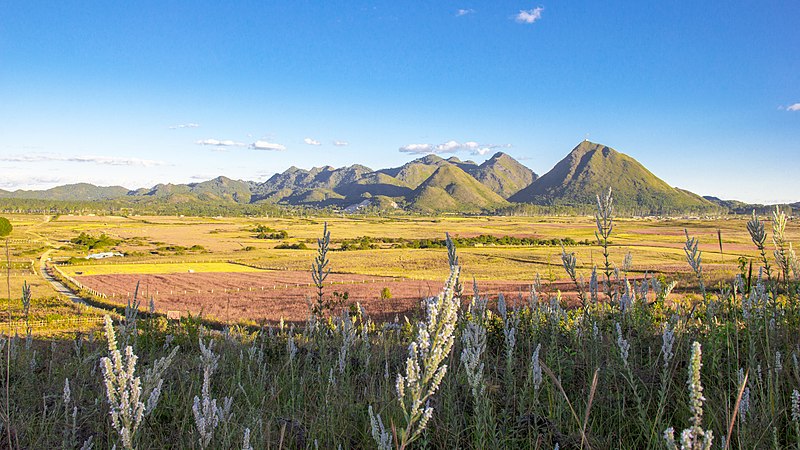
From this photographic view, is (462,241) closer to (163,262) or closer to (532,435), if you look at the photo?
(163,262)

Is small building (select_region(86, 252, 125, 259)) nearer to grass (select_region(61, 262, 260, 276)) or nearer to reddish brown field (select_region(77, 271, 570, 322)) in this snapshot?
grass (select_region(61, 262, 260, 276))

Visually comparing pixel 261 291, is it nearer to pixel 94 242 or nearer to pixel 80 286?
pixel 80 286

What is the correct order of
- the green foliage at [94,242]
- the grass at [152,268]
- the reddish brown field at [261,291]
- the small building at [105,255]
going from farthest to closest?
the green foliage at [94,242] → the small building at [105,255] → the grass at [152,268] → the reddish brown field at [261,291]

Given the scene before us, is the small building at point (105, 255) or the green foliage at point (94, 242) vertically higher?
the green foliage at point (94, 242)

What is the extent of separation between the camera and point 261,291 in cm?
4162

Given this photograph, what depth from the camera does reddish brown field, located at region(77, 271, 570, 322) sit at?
24.5m

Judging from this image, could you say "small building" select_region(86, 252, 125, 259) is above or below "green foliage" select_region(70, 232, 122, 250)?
below

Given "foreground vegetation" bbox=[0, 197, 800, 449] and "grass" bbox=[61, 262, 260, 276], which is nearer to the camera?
"foreground vegetation" bbox=[0, 197, 800, 449]

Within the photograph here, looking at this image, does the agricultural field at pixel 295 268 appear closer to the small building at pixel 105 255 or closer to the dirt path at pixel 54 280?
the dirt path at pixel 54 280

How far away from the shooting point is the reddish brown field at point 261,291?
80.5 feet

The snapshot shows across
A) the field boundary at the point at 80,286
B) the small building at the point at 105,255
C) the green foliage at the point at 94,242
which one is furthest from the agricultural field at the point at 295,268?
the small building at the point at 105,255

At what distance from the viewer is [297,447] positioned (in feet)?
10.2

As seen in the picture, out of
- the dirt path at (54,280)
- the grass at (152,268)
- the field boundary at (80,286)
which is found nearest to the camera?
the dirt path at (54,280)

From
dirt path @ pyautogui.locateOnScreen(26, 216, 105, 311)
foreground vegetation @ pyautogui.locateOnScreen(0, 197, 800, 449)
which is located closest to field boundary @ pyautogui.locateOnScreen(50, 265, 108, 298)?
dirt path @ pyautogui.locateOnScreen(26, 216, 105, 311)
